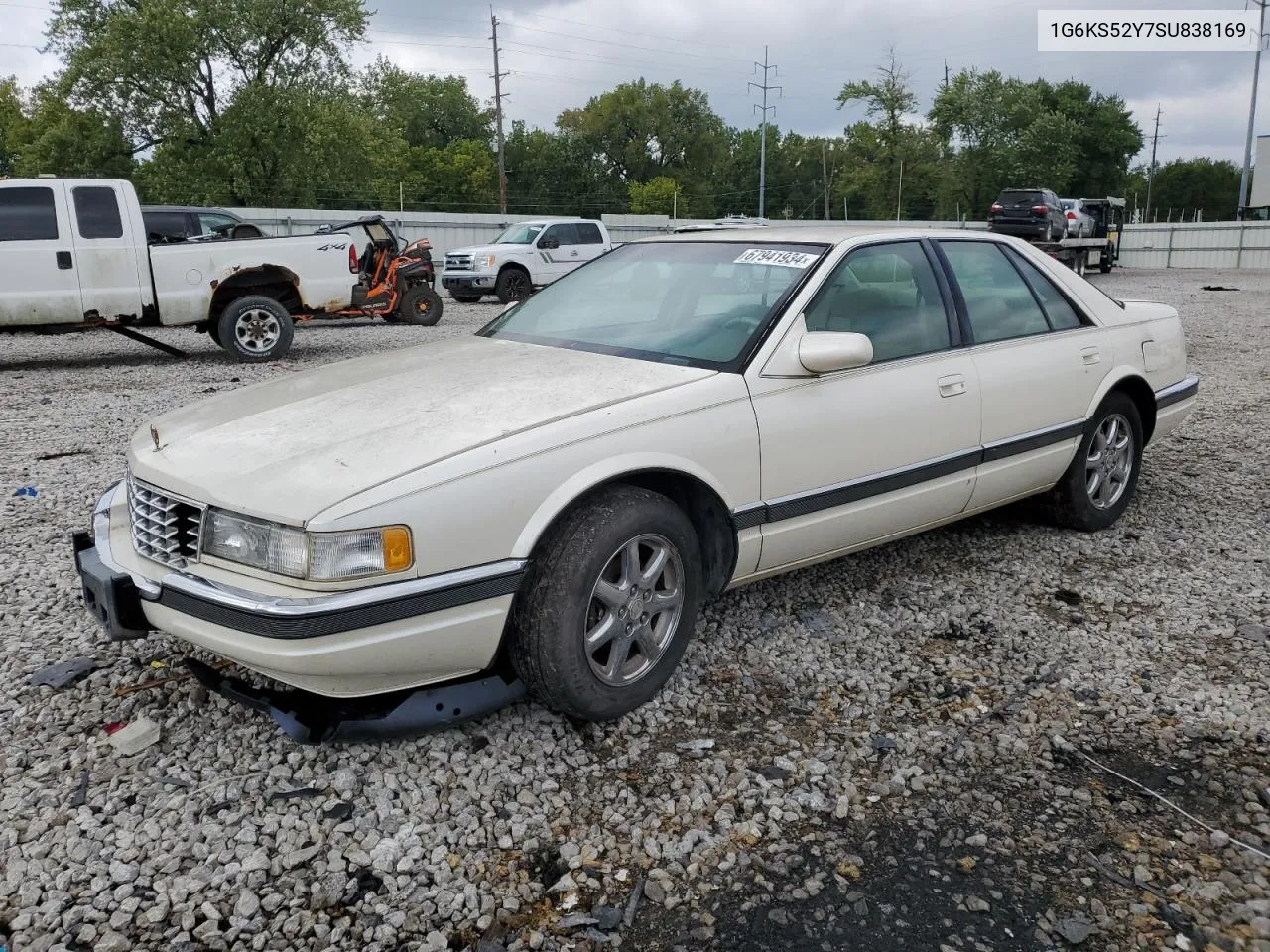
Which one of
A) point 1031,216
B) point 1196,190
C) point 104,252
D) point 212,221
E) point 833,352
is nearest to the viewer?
point 833,352

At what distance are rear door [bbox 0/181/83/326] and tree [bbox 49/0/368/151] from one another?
2885cm

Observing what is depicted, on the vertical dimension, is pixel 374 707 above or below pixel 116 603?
below

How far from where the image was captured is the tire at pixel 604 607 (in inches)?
109

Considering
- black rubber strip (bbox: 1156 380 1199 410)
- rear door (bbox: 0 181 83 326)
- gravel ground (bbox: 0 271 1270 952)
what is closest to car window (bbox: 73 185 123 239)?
rear door (bbox: 0 181 83 326)

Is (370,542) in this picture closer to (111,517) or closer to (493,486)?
(493,486)

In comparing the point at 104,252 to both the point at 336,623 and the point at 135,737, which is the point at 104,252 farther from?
the point at 336,623

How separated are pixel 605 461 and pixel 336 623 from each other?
33.6 inches

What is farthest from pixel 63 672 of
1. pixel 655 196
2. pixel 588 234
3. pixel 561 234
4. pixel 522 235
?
pixel 655 196

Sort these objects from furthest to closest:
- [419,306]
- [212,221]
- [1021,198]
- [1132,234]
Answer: [1132,234]
[1021,198]
[212,221]
[419,306]

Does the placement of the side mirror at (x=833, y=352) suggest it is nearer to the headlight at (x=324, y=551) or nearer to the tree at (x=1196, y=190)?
the headlight at (x=324, y=551)

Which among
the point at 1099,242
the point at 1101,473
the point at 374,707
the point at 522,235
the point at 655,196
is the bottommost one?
the point at 374,707

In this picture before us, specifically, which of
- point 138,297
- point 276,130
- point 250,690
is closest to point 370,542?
point 250,690

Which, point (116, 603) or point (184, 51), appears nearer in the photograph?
point (116, 603)

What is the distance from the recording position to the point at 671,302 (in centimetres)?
381
